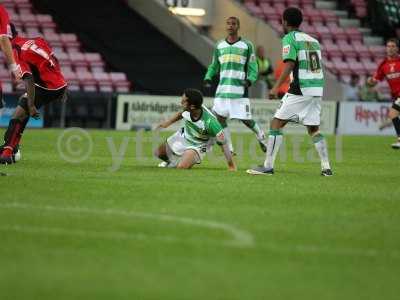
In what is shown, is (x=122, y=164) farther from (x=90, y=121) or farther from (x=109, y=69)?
(x=109, y=69)

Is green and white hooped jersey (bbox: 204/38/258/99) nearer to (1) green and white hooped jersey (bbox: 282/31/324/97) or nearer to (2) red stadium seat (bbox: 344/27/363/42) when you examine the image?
(1) green and white hooped jersey (bbox: 282/31/324/97)

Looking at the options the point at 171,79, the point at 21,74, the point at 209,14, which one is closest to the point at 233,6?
the point at 209,14

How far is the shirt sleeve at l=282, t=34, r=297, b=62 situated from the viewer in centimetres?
1394

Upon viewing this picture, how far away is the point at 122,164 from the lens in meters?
15.9

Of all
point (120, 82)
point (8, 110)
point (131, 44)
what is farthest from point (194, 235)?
point (131, 44)

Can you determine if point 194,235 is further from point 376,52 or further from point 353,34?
point 353,34

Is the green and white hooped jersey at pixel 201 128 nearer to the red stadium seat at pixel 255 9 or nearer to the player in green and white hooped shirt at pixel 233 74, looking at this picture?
the player in green and white hooped shirt at pixel 233 74

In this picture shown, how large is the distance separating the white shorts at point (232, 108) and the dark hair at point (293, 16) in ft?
13.4

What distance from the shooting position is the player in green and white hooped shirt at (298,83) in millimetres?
14008

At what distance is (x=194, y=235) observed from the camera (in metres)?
8.34

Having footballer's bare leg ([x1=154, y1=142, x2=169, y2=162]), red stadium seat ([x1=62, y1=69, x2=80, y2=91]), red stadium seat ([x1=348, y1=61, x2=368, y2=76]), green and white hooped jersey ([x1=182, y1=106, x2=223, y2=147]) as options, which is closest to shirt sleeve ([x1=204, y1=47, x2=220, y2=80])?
footballer's bare leg ([x1=154, y1=142, x2=169, y2=162])

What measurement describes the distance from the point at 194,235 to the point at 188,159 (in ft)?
22.2

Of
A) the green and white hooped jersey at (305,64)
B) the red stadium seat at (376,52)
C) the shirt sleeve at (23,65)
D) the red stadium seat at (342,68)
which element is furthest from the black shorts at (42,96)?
the red stadium seat at (376,52)

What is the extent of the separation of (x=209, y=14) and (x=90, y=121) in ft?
21.2
